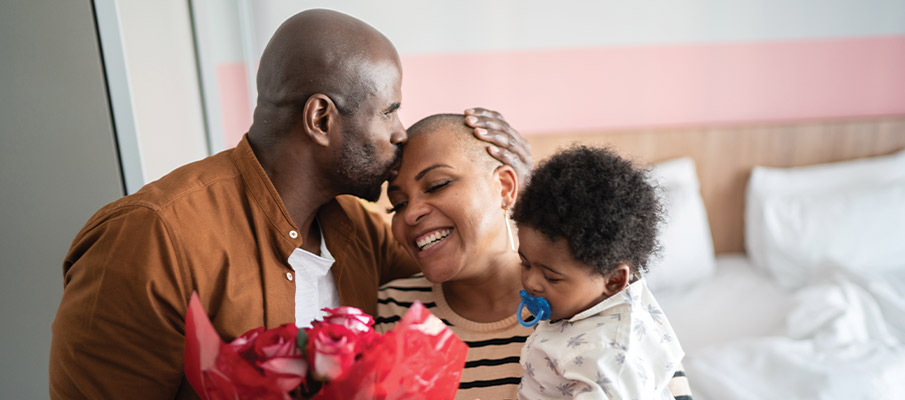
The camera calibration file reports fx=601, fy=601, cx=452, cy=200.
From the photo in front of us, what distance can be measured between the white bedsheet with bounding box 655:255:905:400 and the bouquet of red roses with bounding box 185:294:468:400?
1.25 m

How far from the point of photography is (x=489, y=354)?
3.89 ft

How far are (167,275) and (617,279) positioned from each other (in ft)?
2.54

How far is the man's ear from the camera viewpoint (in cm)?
114

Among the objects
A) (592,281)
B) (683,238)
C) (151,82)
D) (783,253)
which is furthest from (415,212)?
(783,253)

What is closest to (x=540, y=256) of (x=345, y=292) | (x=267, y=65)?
(x=345, y=292)

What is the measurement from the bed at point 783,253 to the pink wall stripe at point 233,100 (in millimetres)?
1292

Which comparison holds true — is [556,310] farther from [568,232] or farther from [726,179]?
[726,179]

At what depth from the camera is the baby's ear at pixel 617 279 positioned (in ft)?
3.29

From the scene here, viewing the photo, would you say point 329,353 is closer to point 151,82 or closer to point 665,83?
point 151,82

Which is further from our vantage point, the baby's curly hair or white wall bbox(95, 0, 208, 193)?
white wall bbox(95, 0, 208, 193)

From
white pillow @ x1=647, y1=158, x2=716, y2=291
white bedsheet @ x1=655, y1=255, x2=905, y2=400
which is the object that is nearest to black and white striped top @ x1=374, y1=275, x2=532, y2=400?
white bedsheet @ x1=655, y1=255, x2=905, y2=400

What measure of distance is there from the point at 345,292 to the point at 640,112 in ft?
6.23

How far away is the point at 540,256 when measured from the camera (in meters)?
1.01

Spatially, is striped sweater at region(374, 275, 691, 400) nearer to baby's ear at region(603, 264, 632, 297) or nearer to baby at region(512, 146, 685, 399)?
baby at region(512, 146, 685, 399)
